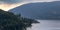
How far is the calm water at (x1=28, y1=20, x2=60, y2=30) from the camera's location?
477 centimetres

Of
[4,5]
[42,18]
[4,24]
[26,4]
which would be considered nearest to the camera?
[4,24]

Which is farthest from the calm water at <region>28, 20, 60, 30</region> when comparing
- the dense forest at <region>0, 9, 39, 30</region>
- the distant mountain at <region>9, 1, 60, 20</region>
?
the dense forest at <region>0, 9, 39, 30</region>

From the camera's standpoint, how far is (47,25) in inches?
194

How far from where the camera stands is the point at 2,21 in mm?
3824

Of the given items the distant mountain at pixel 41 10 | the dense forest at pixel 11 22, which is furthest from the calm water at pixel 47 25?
the dense forest at pixel 11 22

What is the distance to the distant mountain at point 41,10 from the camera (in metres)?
5.65

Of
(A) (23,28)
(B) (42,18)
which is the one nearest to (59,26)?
(B) (42,18)

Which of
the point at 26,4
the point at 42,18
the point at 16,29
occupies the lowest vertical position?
the point at 16,29

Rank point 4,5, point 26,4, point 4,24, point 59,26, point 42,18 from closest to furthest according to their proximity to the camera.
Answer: point 4,24, point 59,26, point 42,18, point 26,4, point 4,5

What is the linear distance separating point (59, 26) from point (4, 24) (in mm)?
1518

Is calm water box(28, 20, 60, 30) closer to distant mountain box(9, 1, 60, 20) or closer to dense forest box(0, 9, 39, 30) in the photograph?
distant mountain box(9, 1, 60, 20)

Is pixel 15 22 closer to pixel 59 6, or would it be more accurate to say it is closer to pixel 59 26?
pixel 59 26

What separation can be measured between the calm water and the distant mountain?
405mm

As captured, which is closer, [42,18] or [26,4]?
[42,18]
